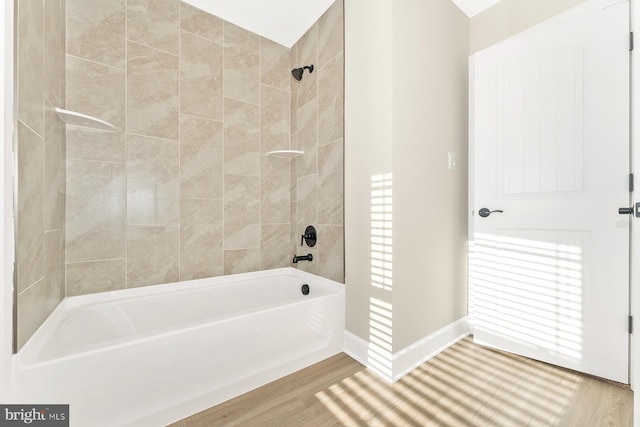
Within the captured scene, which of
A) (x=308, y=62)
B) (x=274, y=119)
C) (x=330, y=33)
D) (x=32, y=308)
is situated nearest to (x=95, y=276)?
(x=32, y=308)

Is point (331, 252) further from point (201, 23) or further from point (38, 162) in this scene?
point (201, 23)

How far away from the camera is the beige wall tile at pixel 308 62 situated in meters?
2.21

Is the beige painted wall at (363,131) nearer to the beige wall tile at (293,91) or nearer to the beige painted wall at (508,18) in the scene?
the beige wall tile at (293,91)

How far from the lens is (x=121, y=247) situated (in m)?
1.77

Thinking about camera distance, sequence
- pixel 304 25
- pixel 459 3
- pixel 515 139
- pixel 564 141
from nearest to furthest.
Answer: pixel 564 141, pixel 515 139, pixel 459 3, pixel 304 25

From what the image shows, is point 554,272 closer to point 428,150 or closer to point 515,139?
point 515,139

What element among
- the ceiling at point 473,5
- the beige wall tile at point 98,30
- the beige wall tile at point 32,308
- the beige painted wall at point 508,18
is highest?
the ceiling at point 473,5

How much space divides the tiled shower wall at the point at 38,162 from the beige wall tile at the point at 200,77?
66 cm

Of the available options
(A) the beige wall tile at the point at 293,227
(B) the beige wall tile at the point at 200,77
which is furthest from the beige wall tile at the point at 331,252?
(B) the beige wall tile at the point at 200,77

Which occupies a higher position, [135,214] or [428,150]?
[428,150]

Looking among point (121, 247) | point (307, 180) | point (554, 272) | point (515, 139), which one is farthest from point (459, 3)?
point (121, 247)

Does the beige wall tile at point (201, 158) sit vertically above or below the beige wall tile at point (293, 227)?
above

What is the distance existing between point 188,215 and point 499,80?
2.40 m

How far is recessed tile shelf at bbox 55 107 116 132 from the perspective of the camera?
1395 mm
